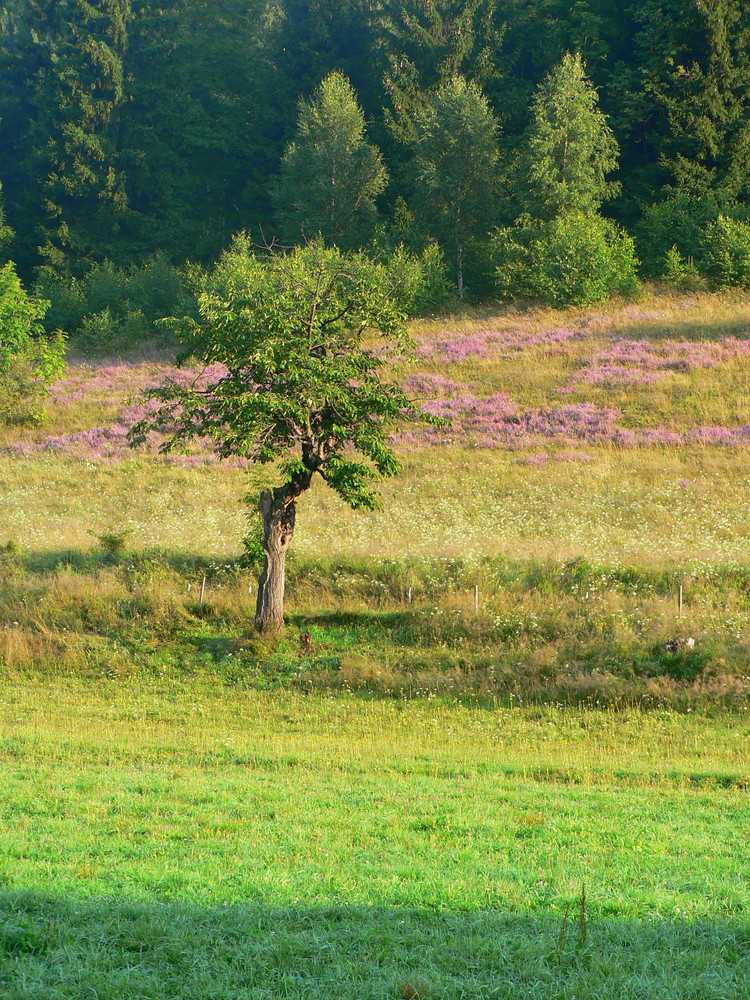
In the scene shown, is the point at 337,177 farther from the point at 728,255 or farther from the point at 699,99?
the point at 728,255

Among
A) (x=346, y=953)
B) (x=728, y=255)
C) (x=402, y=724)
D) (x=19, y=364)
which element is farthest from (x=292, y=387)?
(x=728, y=255)

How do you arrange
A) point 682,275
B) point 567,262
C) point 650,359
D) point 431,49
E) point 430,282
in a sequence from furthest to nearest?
point 431,49 → point 430,282 → point 682,275 → point 567,262 → point 650,359

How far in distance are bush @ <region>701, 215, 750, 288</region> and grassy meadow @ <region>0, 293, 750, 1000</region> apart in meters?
18.5

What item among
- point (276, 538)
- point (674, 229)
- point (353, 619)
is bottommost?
point (353, 619)

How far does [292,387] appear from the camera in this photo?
2002cm

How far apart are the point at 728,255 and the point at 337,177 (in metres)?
32.3

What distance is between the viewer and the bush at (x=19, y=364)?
46.8 m

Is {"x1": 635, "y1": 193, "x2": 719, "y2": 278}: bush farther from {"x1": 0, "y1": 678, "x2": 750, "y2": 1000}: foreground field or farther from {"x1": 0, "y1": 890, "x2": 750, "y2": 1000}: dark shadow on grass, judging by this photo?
{"x1": 0, "y1": 890, "x2": 750, "y2": 1000}: dark shadow on grass

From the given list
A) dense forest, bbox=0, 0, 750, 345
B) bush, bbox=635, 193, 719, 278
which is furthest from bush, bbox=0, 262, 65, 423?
bush, bbox=635, 193, 719, 278

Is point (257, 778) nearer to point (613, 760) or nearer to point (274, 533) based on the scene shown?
point (613, 760)

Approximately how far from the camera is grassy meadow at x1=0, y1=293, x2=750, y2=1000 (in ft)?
19.4

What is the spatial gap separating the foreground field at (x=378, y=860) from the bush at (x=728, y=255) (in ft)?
151

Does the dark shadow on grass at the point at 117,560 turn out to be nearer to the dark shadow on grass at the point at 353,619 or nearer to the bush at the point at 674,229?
the dark shadow on grass at the point at 353,619

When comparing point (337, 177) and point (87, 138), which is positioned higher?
point (87, 138)
